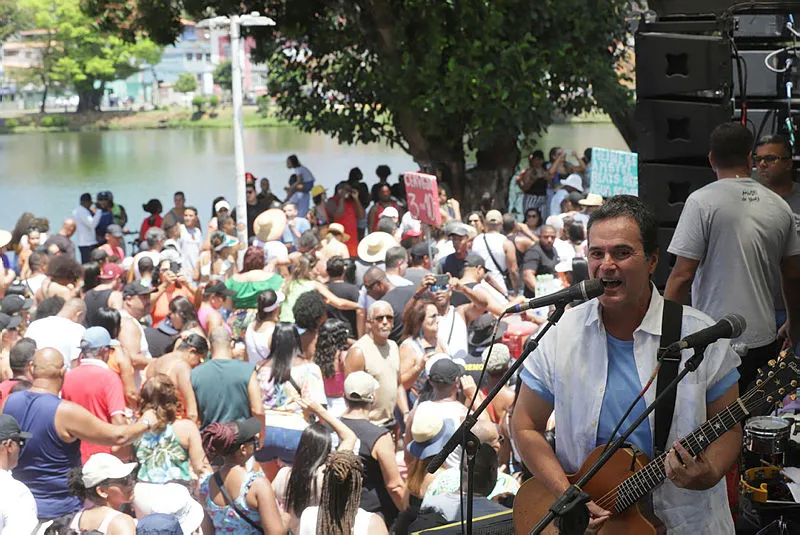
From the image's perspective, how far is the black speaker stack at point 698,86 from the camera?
6.15 meters

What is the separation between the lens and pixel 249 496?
18.9 ft

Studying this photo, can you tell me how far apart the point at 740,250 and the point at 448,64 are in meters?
11.6

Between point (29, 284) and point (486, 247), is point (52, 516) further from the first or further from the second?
point (486, 247)

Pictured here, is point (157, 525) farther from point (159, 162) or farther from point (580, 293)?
point (159, 162)

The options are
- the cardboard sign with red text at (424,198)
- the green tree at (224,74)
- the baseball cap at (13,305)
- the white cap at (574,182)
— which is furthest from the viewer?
the green tree at (224,74)

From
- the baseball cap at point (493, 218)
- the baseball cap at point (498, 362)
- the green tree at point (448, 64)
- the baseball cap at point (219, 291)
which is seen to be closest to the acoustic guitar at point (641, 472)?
the baseball cap at point (498, 362)

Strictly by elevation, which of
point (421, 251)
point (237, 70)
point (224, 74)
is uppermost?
point (224, 74)

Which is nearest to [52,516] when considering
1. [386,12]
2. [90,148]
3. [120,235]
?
[120,235]

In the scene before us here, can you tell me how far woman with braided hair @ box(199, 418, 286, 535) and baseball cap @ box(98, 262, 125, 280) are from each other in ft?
15.4

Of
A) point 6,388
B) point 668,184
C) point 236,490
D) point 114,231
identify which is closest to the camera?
point 236,490

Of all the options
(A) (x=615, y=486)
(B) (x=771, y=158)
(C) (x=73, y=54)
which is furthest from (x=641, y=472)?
(C) (x=73, y=54)

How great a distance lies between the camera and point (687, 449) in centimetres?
318

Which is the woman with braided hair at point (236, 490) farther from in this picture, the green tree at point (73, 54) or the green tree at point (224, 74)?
the green tree at point (224, 74)

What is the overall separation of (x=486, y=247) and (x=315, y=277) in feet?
7.12
